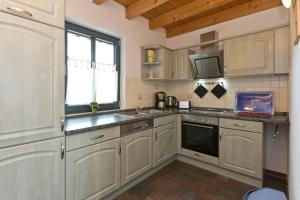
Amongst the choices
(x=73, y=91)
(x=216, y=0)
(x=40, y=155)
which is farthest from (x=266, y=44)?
(x=40, y=155)

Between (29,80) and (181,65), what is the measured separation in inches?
92.4

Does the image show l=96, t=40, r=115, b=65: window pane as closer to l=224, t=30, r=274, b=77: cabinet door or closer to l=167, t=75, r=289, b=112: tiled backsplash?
l=167, t=75, r=289, b=112: tiled backsplash

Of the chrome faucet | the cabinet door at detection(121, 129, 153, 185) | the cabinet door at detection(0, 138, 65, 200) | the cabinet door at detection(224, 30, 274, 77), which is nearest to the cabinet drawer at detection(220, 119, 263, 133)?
the cabinet door at detection(224, 30, 274, 77)

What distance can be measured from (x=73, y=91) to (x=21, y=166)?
3.79ft

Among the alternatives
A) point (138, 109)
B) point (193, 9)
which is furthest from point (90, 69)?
point (193, 9)

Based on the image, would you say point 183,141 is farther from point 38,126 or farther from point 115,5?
point 115,5

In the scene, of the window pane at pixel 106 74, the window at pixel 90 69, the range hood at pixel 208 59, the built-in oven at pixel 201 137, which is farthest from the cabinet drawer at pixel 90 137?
the range hood at pixel 208 59

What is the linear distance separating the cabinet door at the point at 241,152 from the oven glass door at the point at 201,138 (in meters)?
0.10

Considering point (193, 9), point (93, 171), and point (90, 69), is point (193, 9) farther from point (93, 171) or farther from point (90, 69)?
point (93, 171)

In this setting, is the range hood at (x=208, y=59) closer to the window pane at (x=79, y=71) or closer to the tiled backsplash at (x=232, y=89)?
the tiled backsplash at (x=232, y=89)

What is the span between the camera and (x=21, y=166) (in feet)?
3.75

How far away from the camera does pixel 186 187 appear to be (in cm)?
209

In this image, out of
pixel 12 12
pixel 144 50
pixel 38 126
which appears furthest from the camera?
pixel 144 50

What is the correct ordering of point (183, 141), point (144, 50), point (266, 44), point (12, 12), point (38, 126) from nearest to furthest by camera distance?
1. point (12, 12)
2. point (38, 126)
3. point (266, 44)
4. point (183, 141)
5. point (144, 50)
